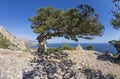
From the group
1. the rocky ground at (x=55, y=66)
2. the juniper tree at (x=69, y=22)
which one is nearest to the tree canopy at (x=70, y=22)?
the juniper tree at (x=69, y=22)

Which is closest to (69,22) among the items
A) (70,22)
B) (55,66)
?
(70,22)

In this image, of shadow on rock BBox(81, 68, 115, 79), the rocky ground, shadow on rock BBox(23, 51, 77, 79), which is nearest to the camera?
shadow on rock BBox(23, 51, 77, 79)

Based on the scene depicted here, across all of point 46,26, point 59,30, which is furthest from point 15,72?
point 59,30

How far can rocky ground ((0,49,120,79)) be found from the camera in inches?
919

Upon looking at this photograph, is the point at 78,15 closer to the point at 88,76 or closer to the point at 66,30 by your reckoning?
the point at 66,30

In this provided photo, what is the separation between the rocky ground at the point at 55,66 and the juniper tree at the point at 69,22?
326 cm

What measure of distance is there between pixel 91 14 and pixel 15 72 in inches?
432

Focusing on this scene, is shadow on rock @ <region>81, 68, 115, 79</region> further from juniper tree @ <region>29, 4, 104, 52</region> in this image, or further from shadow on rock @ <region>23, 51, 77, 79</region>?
juniper tree @ <region>29, 4, 104, 52</region>

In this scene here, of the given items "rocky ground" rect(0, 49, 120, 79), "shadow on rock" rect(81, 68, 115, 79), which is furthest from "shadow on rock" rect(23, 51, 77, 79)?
Result: "shadow on rock" rect(81, 68, 115, 79)

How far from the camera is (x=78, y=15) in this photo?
25484 mm

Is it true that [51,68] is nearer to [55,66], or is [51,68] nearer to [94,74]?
[55,66]

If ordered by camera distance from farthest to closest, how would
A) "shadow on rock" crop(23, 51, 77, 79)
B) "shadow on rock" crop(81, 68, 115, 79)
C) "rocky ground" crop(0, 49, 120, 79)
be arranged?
"shadow on rock" crop(81, 68, 115, 79) < "rocky ground" crop(0, 49, 120, 79) < "shadow on rock" crop(23, 51, 77, 79)

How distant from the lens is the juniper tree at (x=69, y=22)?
25033 millimetres

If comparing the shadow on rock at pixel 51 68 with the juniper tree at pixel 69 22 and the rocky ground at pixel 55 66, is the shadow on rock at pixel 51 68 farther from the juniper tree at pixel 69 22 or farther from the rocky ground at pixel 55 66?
the juniper tree at pixel 69 22
